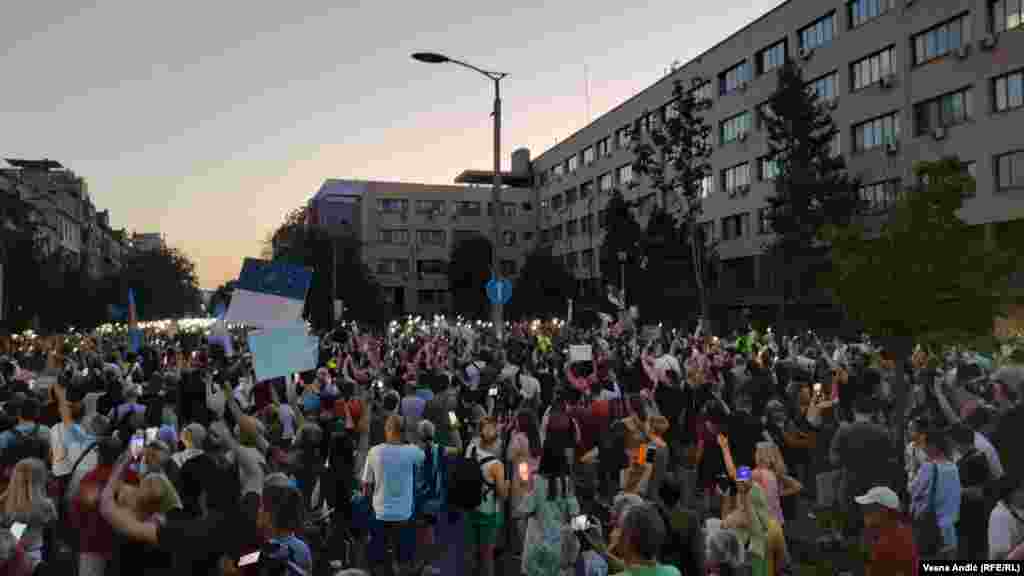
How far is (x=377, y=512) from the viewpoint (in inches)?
289

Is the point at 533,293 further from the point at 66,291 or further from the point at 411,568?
the point at 411,568

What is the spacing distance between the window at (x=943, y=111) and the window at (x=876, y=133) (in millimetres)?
1238

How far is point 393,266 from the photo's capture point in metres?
90.9

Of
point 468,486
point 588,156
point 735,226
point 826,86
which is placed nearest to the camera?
point 468,486

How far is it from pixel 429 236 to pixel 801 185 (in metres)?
60.0

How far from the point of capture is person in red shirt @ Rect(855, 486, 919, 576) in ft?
15.9

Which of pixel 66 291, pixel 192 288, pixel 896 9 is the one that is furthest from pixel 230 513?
pixel 192 288

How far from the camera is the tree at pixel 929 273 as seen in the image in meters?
10.4

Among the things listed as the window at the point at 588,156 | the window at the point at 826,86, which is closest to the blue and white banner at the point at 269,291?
the window at the point at 826,86

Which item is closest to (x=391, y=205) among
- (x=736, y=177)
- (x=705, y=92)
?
(x=705, y=92)

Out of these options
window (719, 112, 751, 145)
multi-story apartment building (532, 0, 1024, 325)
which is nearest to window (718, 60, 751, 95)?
multi-story apartment building (532, 0, 1024, 325)

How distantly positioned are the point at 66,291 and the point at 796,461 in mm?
54102

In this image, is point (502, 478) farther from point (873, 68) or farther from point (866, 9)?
point (866, 9)

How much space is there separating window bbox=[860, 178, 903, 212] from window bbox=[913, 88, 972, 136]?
2.59 metres
